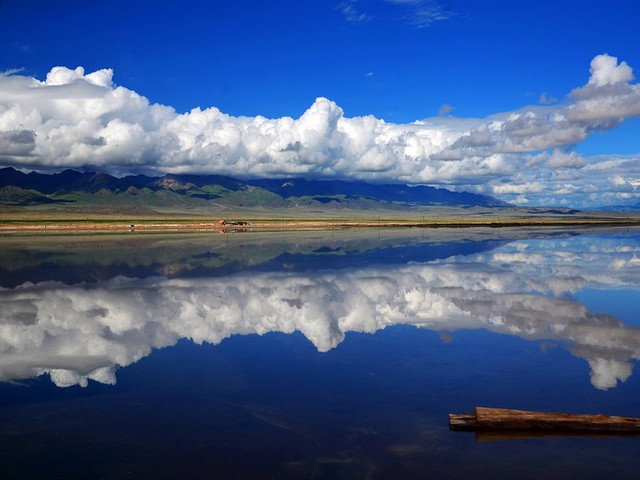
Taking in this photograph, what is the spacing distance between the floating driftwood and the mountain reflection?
3.27 metres

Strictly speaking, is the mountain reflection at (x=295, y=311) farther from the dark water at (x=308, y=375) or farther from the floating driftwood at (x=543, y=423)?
the floating driftwood at (x=543, y=423)

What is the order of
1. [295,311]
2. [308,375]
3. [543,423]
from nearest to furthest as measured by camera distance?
[543,423], [308,375], [295,311]

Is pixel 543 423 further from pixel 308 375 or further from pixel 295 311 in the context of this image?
pixel 295 311

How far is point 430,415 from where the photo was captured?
42.3 feet

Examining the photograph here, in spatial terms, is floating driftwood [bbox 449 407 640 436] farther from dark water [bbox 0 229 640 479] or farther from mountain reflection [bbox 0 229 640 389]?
mountain reflection [bbox 0 229 640 389]

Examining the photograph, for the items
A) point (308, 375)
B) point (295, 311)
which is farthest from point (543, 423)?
point (295, 311)

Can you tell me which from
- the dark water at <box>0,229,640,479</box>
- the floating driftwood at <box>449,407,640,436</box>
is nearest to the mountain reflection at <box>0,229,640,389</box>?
the dark water at <box>0,229,640,479</box>

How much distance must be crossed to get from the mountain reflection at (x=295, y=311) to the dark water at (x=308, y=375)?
130mm

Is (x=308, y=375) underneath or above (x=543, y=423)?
underneath

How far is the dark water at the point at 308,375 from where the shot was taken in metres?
10.8

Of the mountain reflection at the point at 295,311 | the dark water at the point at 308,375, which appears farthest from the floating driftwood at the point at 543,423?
the mountain reflection at the point at 295,311

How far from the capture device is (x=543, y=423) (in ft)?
38.6

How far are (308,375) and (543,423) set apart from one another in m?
6.86

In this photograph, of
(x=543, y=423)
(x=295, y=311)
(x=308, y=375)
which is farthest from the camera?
(x=295, y=311)
